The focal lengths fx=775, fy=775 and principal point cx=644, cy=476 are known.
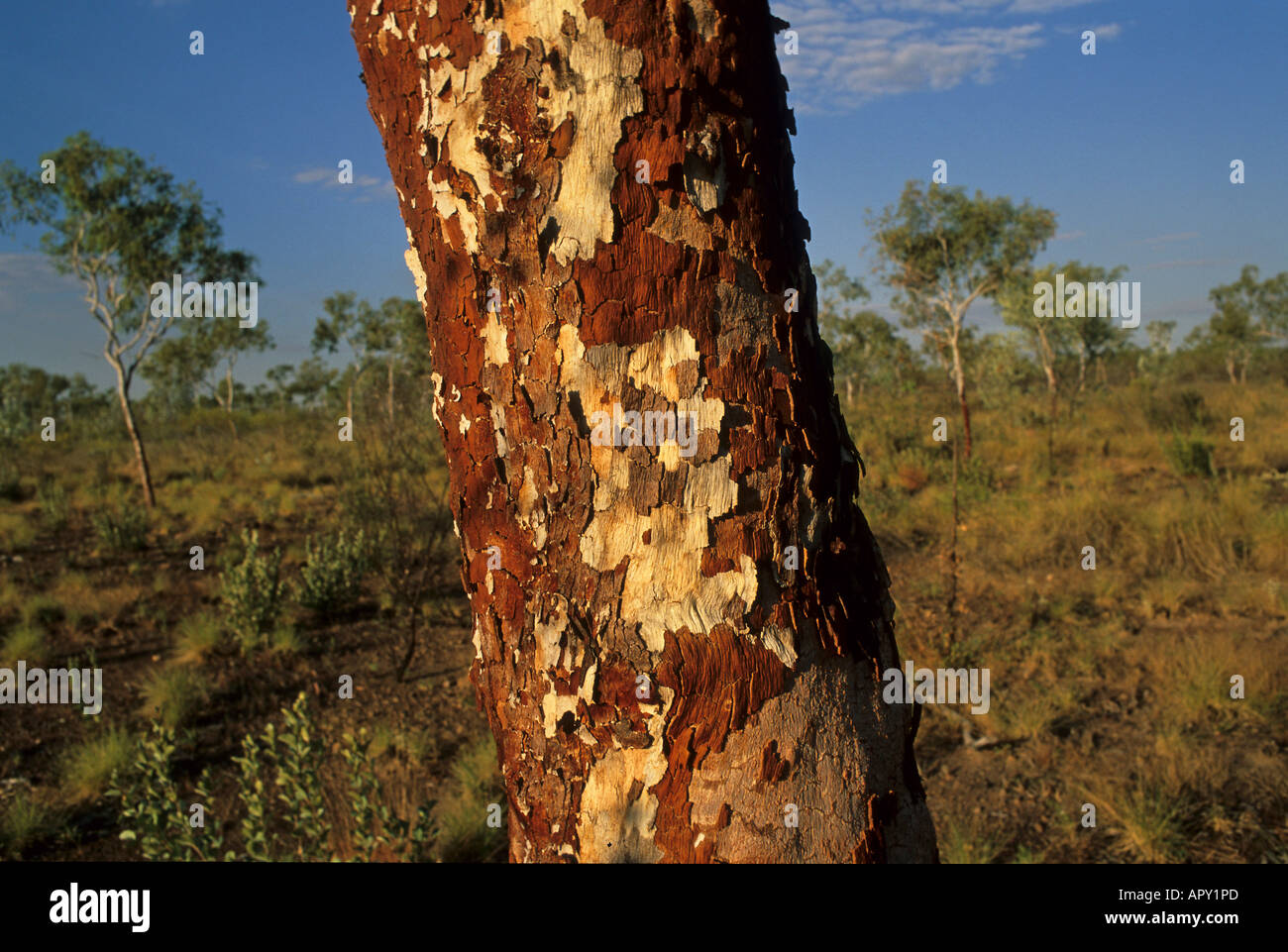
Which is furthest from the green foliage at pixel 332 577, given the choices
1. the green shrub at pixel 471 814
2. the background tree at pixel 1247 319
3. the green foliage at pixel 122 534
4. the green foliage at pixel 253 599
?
the background tree at pixel 1247 319

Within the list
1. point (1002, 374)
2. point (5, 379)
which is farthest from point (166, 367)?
point (1002, 374)

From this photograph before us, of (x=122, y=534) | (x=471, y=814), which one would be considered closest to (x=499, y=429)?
(x=471, y=814)

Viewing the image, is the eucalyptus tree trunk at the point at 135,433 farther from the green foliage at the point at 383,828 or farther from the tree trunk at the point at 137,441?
the green foliage at the point at 383,828

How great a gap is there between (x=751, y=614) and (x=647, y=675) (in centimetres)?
15

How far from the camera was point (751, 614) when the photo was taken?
38.2 inches

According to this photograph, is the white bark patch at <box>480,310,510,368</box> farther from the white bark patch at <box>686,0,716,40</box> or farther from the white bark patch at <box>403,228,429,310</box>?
the white bark patch at <box>686,0,716,40</box>

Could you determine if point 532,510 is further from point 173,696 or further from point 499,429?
point 173,696

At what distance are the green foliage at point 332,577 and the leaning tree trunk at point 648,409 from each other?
Answer: 17.1 feet

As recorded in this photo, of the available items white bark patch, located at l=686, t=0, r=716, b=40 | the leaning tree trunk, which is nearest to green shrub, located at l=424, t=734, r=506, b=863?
the leaning tree trunk

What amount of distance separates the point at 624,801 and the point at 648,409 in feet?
1.68

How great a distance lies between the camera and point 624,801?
1.01m

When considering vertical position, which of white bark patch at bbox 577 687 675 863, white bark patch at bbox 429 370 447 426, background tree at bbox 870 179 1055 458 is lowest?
white bark patch at bbox 577 687 675 863

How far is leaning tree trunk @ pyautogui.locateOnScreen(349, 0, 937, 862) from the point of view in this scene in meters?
0.95
